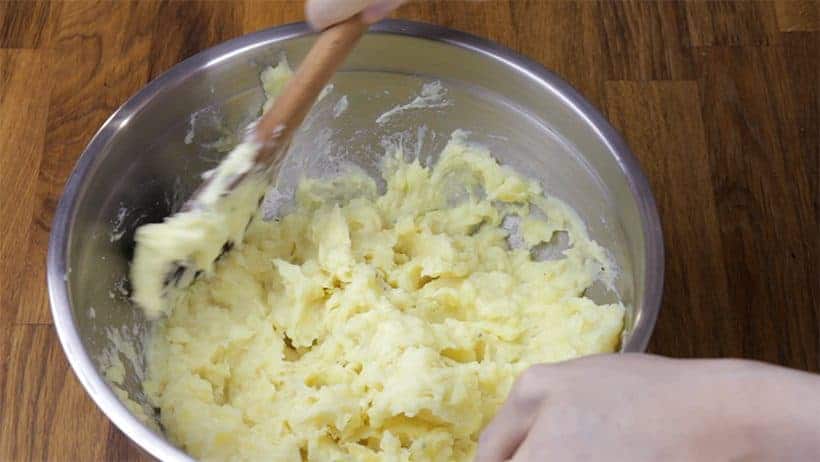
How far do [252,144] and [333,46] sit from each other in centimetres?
18

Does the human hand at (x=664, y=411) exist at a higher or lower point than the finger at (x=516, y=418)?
higher

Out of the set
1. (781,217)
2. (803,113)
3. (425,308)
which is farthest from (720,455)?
(803,113)

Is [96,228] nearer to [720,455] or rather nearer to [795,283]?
[720,455]

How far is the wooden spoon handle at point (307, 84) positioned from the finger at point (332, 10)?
0.01 meters

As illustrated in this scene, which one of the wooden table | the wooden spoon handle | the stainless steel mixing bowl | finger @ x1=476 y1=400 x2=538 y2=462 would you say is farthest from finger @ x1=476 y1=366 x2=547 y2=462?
the wooden table

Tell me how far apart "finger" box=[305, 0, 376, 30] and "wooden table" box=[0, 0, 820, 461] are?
1.94 feet

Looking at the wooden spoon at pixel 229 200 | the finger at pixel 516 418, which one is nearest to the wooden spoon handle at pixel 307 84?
the wooden spoon at pixel 229 200

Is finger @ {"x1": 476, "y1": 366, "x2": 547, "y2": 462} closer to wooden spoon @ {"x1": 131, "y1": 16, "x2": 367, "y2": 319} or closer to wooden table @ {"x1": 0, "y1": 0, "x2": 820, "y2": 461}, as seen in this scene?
wooden spoon @ {"x1": 131, "y1": 16, "x2": 367, "y2": 319}

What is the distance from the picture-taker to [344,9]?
47.7 inches

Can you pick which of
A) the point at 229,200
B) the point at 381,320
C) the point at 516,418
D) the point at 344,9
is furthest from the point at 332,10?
the point at 516,418

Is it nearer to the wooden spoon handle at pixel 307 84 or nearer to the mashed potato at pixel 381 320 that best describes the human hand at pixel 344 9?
the wooden spoon handle at pixel 307 84

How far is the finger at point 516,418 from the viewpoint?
898 mm

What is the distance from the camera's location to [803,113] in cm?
175

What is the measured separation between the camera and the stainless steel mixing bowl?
1.24m
